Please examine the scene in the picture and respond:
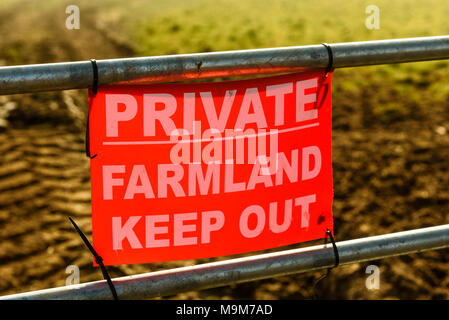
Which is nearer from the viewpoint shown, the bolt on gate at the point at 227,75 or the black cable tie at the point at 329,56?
the bolt on gate at the point at 227,75

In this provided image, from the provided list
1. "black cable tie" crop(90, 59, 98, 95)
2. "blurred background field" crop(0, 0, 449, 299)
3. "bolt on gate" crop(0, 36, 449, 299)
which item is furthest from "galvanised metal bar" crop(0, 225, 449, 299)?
"blurred background field" crop(0, 0, 449, 299)

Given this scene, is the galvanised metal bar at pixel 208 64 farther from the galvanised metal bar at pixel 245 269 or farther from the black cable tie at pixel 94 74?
the galvanised metal bar at pixel 245 269

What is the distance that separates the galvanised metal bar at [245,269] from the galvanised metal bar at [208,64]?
1.97ft

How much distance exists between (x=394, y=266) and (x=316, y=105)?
3.35 meters

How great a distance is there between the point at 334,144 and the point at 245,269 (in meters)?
5.09

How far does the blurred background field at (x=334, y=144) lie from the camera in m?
4.94

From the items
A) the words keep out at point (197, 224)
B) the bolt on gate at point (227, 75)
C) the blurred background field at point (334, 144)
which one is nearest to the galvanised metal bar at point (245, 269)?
the bolt on gate at point (227, 75)

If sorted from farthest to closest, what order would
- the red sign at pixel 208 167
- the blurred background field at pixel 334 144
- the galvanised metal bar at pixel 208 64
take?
the blurred background field at pixel 334 144, the red sign at pixel 208 167, the galvanised metal bar at pixel 208 64

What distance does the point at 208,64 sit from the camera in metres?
1.86

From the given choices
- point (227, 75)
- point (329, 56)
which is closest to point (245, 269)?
point (227, 75)

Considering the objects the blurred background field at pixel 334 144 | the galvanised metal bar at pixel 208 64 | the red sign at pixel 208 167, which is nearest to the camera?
the galvanised metal bar at pixel 208 64

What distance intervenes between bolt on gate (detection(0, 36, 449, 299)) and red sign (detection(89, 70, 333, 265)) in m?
0.07

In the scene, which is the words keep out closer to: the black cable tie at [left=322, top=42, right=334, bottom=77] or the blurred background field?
the black cable tie at [left=322, top=42, right=334, bottom=77]

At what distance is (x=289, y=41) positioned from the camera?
1052 cm
